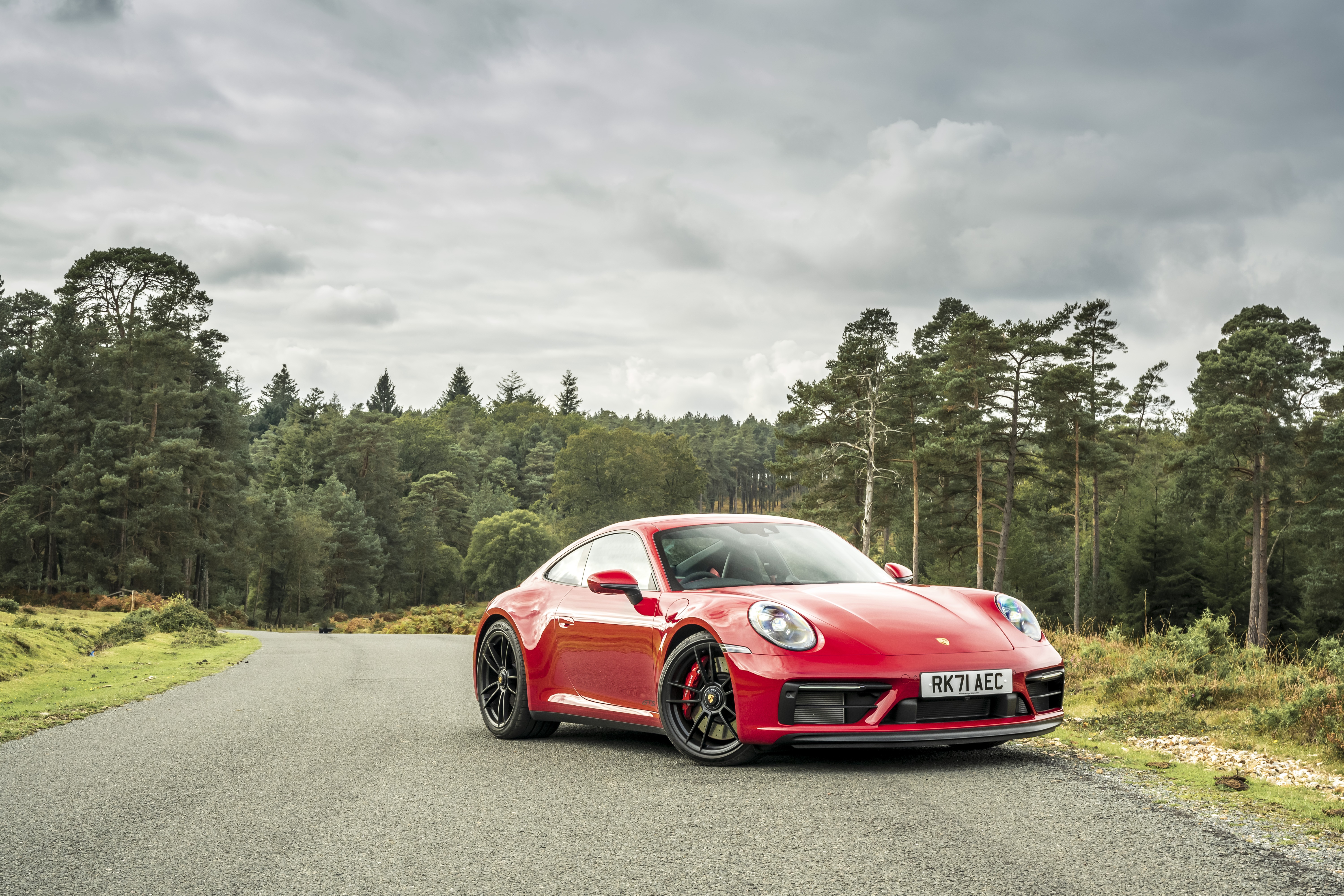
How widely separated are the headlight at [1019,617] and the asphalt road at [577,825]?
726mm

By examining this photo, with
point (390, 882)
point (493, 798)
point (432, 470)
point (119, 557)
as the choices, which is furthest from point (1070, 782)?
point (432, 470)

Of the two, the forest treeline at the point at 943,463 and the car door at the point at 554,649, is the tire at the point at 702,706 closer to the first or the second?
the car door at the point at 554,649

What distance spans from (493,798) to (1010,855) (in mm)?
2562

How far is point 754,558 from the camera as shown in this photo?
22.5 ft

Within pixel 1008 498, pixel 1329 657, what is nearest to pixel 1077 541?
pixel 1008 498

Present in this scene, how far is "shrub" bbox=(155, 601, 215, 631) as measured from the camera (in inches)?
1142

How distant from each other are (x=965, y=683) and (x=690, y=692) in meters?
1.52

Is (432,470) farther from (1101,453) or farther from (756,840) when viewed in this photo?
(756,840)

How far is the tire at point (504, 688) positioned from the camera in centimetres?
750

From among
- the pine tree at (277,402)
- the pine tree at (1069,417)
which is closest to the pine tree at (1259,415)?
the pine tree at (1069,417)

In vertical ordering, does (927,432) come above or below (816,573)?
above

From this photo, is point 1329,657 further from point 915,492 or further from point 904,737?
point 915,492

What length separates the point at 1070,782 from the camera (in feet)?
18.0

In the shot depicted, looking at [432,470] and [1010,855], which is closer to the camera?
[1010,855]
